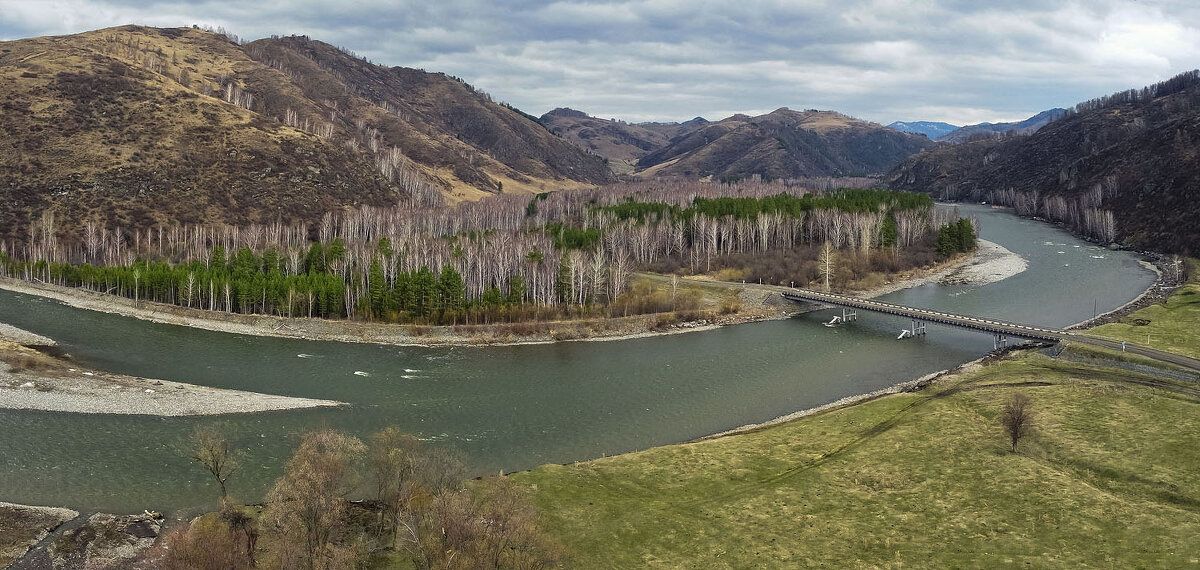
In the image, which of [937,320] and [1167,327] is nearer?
[1167,327]

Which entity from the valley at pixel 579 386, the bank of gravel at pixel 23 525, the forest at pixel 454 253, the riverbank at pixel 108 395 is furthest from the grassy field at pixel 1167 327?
the bank of gravel at pixel 23 525

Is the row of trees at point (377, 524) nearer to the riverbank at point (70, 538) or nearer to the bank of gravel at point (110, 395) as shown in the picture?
the riverbank at point (70, 538)

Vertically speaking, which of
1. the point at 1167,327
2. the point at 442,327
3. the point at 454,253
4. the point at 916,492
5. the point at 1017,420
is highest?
the point at 454,253

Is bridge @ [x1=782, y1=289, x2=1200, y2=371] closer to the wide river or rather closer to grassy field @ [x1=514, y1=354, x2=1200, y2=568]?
the wide river

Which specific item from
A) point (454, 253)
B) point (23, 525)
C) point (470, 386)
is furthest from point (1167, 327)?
point (23, 525)

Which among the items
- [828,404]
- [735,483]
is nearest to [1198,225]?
[828,404]

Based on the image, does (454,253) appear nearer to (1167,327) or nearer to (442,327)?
(442,327)
